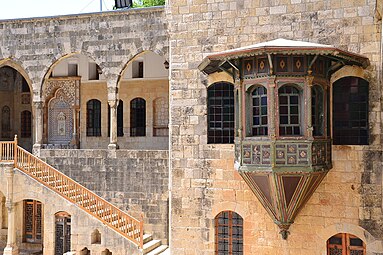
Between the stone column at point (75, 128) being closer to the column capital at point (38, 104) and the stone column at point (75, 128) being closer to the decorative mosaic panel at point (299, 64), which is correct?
the column capital at point (38, 104)

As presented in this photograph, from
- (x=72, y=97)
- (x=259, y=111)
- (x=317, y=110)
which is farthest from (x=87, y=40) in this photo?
(x=317, y=110)

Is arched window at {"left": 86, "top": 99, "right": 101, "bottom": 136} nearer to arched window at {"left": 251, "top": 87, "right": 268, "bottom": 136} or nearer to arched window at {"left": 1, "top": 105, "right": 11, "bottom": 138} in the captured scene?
arched window at {"left": 1, "top": 105, "right": 11, "bottom": 138}

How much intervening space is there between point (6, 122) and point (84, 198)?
887 cm

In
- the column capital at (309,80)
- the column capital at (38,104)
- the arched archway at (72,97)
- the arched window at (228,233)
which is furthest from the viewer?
the arched archway at (72,97)

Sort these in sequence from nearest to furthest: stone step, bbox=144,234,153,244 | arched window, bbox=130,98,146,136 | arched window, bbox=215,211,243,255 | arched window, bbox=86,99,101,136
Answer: arched window, bbox=215,211,243,255 < stone step, bbox=144,234,153,244 < arched window, bbox=130,98,146,136 < arched window, bbox=86,99,101,136

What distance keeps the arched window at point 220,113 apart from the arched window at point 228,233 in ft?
6.37

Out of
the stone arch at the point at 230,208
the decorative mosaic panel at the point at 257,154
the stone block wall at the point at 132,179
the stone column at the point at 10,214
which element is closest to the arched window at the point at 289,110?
the decorative mosaic panel at the point at 257,154

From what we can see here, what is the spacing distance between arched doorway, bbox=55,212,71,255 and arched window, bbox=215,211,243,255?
613 cm

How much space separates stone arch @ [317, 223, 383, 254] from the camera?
386 inches

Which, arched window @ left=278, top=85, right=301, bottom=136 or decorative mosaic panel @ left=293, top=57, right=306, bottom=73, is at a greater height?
decorative mosaic panel @ left=293, top=57, right=306, bottom=73

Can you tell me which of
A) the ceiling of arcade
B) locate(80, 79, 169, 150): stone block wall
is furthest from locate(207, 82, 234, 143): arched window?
locate(80, 79, 169, 150): stone block wall

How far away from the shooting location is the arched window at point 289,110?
9641 mm

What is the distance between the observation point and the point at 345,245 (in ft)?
33.3

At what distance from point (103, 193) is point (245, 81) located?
6.98m
